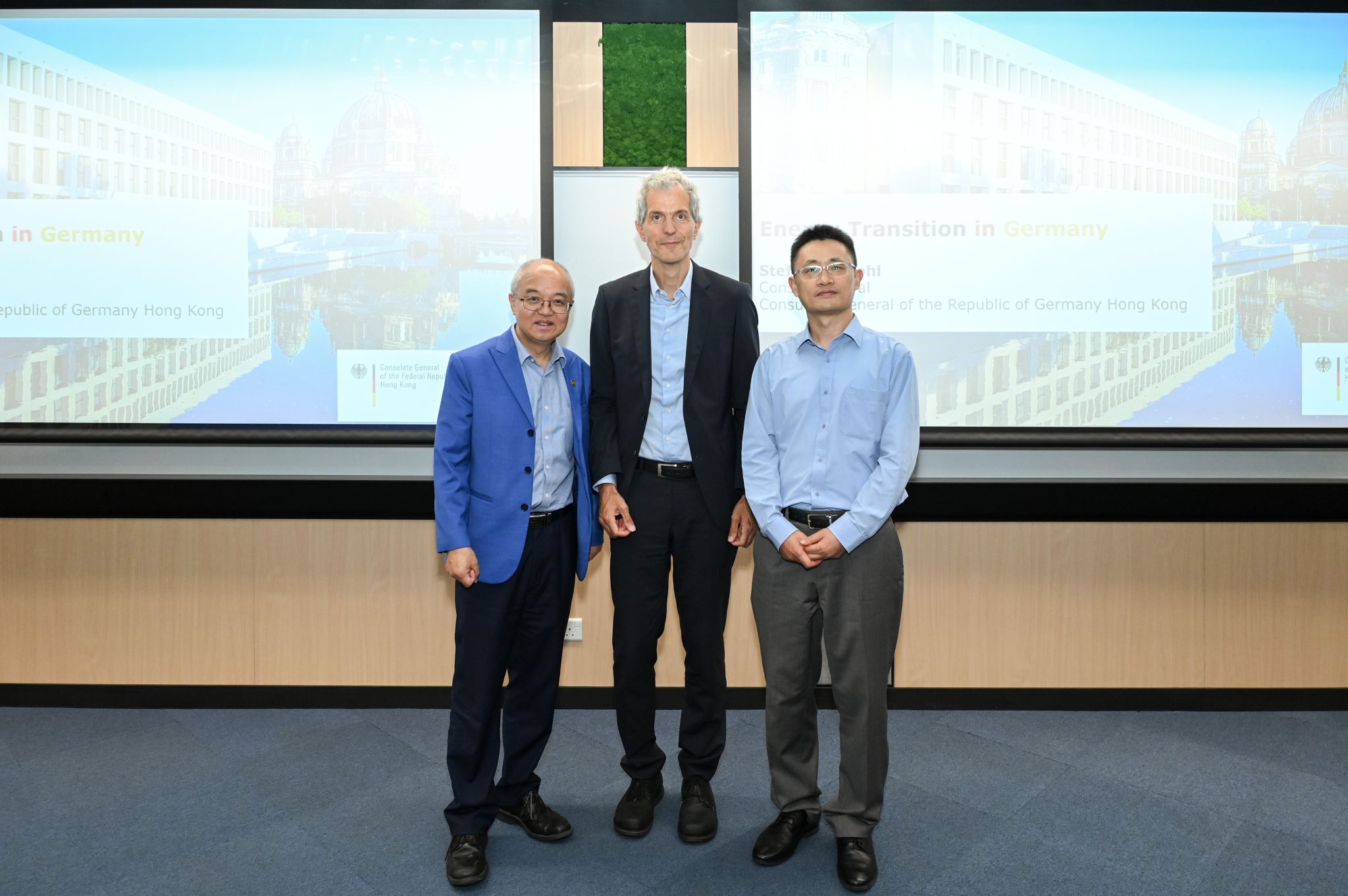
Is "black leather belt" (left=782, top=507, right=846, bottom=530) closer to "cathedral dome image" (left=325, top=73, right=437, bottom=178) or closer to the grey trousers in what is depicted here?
the grey trousers

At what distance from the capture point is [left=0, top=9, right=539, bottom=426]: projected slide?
10.2 ft

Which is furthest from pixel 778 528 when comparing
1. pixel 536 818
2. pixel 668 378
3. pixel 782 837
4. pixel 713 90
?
pixel 713 90

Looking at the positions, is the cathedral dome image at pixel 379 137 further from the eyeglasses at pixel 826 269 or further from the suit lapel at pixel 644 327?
the eyeglasses at pixel 826 269

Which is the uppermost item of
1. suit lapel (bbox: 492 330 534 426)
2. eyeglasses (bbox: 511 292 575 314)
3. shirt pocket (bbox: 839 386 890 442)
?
eyeglasses (bbox: 511 292 575 314)

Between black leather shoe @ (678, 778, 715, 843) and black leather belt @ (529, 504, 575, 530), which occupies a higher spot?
black leather belt @ (529, 504, 575, 530)

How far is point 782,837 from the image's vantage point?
2113 millimetres

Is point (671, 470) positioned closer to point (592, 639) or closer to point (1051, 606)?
point (592, 639)

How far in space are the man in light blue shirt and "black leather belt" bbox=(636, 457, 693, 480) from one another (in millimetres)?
164

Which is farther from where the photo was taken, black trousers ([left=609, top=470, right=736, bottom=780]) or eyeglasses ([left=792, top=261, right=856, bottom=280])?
black trousers ([left=609, top=470, right=736, bottom=780])

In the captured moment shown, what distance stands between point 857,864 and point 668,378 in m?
1.37

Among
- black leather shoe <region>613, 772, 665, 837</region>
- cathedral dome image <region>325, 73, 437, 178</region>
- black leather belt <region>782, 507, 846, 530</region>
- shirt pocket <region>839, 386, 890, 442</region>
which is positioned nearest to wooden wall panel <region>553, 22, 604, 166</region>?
cathedral dome image <region>325, 73, 437, 178</region>

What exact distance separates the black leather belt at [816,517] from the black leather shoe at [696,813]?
33.7 inches

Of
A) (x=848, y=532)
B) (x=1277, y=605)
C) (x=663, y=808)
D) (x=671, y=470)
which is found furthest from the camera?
(x=1277, y=605)

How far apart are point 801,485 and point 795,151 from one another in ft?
5.53
